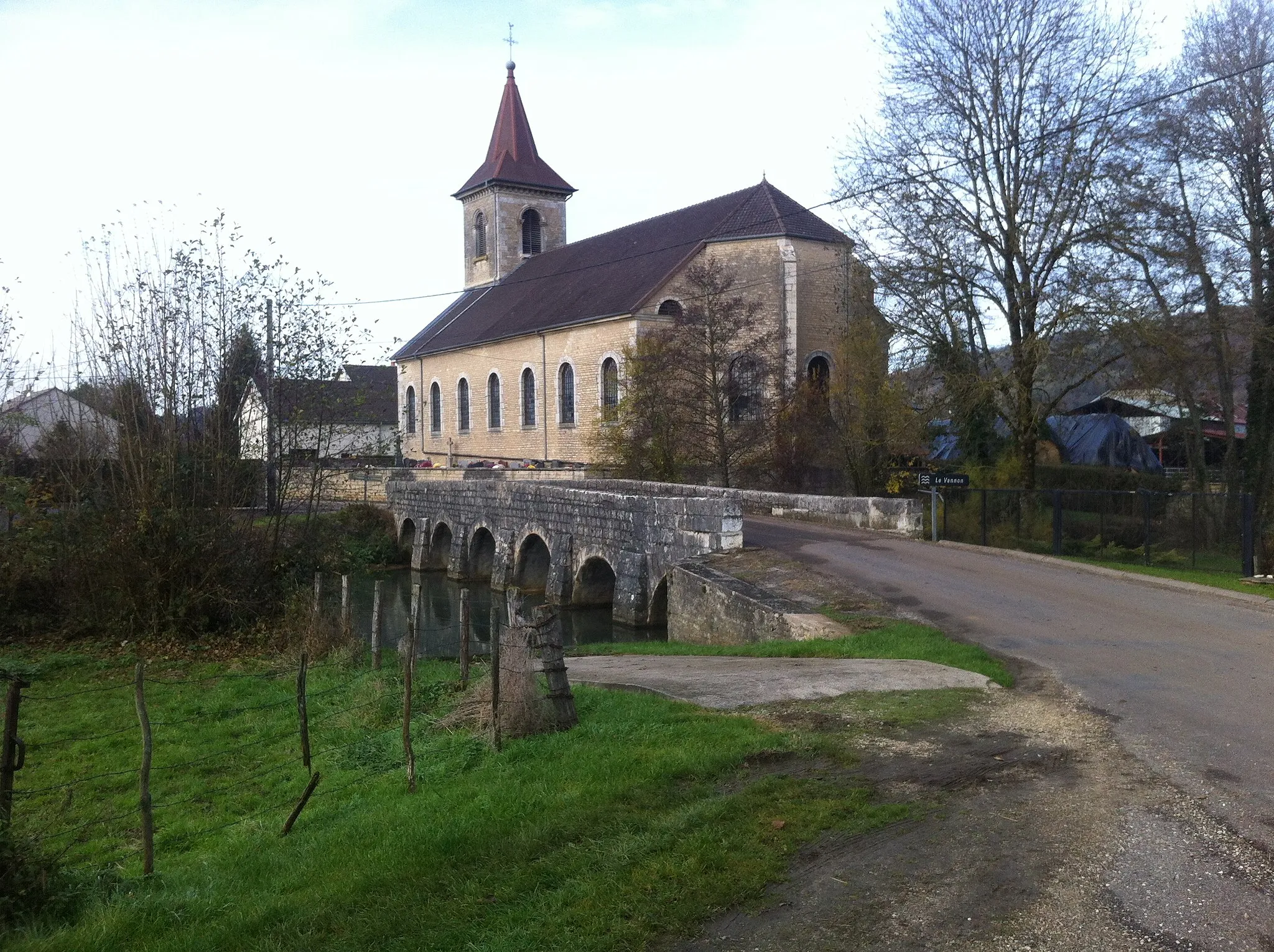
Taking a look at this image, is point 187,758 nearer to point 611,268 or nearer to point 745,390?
point 745,390

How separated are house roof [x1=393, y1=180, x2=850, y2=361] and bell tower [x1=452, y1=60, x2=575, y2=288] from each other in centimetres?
141

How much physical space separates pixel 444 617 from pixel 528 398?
21.1m

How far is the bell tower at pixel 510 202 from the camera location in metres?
56.5

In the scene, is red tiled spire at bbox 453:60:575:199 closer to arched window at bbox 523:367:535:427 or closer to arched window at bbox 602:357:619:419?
arched window at bbox 523:367:535:427

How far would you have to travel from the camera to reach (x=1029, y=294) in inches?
902

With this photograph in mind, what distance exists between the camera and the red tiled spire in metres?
56.5

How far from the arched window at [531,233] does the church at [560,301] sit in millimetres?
68

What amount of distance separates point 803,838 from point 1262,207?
2175cm

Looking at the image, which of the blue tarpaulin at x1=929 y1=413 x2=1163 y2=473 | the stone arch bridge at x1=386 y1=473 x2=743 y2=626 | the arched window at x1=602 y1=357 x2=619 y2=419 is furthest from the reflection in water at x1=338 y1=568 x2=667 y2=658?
the blue tarpaulin at x1=929 y1=413 x2=1163 y2=473

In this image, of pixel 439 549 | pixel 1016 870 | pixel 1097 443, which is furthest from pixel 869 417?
pixel 1016 870

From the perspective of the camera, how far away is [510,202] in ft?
186

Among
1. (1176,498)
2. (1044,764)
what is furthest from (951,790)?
(1176,498)

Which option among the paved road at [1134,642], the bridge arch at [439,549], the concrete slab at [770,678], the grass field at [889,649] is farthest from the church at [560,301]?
the concrete slab at [770,678]

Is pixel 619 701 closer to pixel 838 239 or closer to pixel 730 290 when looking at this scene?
pixel 730 290
